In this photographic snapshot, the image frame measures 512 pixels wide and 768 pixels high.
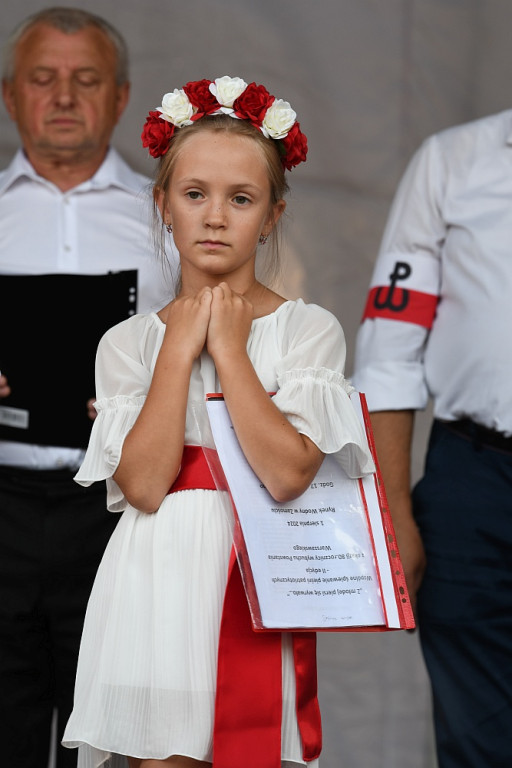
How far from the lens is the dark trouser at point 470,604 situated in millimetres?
2672

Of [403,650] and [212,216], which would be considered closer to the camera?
[212,216]

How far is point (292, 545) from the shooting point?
1924 millimetres

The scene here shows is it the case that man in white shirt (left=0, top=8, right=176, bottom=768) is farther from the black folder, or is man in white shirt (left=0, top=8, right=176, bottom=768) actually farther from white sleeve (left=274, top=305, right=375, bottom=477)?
white sleeve (left=274, top=305, right=375, bottom=477)

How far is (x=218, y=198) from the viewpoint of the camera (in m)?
2.00

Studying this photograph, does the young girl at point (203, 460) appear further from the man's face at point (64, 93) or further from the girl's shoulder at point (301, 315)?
the man's face at point (64, 93)

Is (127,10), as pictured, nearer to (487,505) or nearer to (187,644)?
(487,505)

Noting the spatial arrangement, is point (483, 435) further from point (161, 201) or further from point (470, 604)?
point (161, 201)

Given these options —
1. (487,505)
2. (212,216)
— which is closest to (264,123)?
(212,216)

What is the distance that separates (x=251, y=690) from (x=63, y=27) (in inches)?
77.3

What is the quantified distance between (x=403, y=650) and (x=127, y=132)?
1.86 m

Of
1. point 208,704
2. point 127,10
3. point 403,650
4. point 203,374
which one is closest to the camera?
point 208,704

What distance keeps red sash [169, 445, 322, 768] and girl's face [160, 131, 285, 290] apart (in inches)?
14.8

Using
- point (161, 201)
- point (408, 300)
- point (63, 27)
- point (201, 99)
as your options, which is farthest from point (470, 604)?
point (63, 27)

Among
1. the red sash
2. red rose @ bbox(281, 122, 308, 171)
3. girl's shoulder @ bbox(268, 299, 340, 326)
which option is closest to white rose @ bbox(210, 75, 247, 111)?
red rose @ bbox(281, 122, 308, 171)
